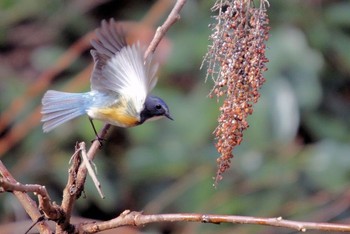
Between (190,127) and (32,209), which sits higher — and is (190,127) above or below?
above

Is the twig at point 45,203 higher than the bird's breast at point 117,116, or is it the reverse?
the bird's breast at point 117,116

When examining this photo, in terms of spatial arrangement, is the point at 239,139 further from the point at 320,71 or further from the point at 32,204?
the point at 320,71

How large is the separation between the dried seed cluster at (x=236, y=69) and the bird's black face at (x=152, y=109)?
34 centimetres

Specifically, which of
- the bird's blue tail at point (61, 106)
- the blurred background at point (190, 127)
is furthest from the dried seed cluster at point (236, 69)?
the blurred background at point (190, 127)

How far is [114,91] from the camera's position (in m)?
1.64

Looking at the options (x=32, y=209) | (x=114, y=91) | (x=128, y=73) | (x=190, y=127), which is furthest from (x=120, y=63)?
(x=190, y=127)

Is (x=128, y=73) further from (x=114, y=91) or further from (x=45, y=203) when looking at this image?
(x=45, y=203)

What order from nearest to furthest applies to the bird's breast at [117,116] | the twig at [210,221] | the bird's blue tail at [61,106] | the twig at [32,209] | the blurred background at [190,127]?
the twig at [210,221] → the twig at [32,209] → the bird's breast at [117,116] → the bird's blue tail at [61,106] → the blurred background at [190,127]

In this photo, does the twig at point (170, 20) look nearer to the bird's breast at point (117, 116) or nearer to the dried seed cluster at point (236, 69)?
the dried seed cluster at point (236, 69)

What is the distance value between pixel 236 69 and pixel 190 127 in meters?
2.02

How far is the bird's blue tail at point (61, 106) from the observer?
5.70 ft

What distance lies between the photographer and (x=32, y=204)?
1.26 metres

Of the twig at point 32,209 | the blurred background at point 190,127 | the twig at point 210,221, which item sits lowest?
the twig at point 210,221

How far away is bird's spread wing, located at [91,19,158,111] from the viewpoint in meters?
1.43
